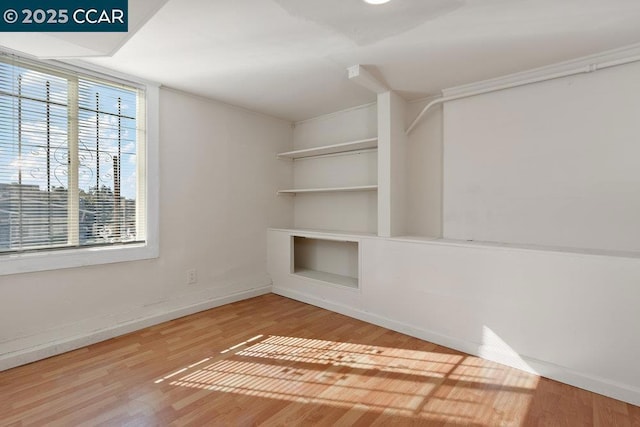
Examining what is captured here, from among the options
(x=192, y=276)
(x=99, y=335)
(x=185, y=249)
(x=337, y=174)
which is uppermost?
(x=337, y=174)

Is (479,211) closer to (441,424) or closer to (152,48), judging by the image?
(441,424)

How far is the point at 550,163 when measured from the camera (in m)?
2.34

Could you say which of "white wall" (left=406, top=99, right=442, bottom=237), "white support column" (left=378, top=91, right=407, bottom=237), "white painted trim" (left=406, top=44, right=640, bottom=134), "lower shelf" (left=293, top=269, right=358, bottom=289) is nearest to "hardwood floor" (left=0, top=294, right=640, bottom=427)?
"lower shelf" (left=293, top=269, right=358, bottom=289)

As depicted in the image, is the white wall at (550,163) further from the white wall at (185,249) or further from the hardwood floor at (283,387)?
the white wall at (185,249)

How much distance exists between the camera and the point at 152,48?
7.00 feet

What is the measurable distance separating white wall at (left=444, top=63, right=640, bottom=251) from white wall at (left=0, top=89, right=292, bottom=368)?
221 cm

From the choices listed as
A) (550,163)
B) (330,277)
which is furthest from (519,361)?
(330,277)

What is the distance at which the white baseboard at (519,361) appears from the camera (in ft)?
5.82

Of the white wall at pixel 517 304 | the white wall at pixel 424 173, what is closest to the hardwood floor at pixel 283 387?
the white wall at pixel 517 304

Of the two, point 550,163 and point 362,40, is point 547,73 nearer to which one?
point 550,163

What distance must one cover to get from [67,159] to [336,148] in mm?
2498

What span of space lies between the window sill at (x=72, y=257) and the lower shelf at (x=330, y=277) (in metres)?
1.67

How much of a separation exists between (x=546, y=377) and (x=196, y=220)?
3239 mm

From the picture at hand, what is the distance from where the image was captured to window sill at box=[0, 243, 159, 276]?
2.10 meters
